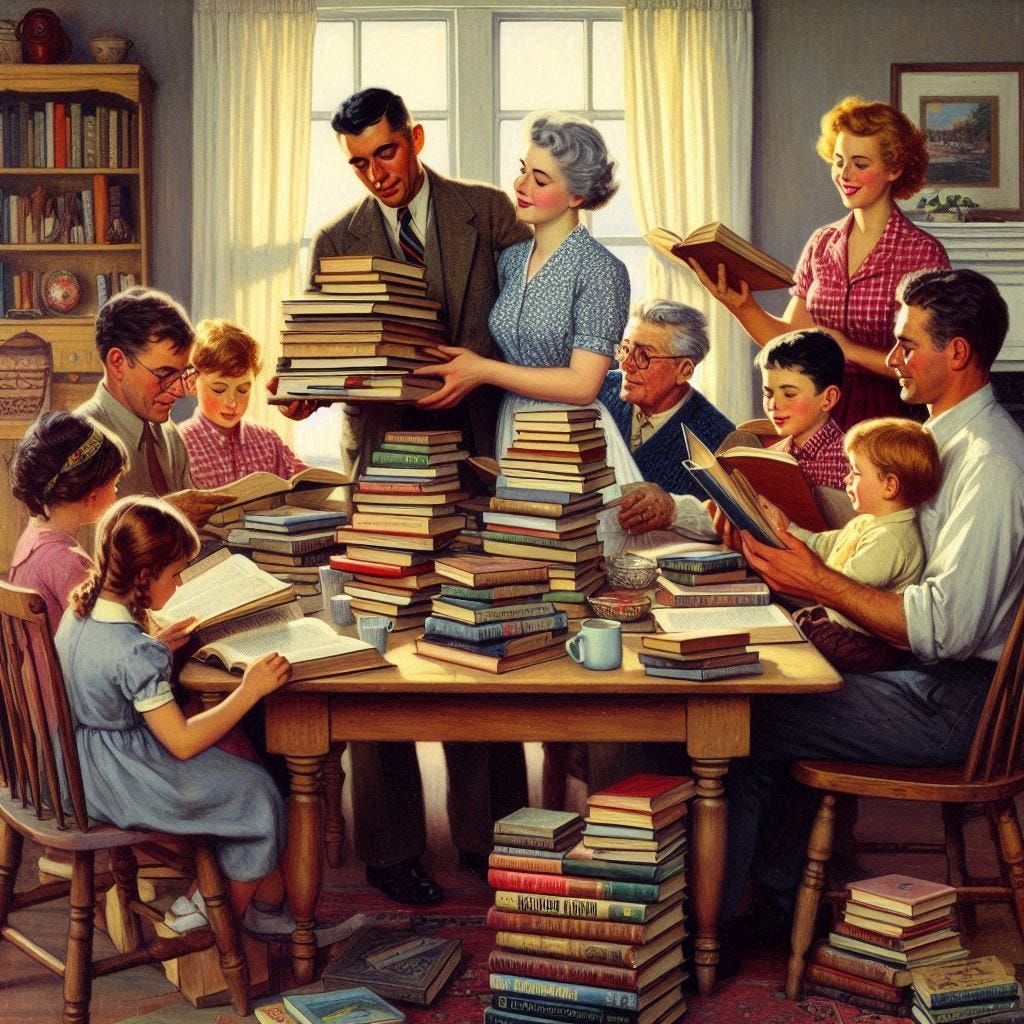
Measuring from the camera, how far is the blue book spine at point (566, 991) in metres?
2.23

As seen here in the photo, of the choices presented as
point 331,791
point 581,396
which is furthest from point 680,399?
point 331,791

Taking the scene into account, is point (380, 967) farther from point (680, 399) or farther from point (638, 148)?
point (638, 148)

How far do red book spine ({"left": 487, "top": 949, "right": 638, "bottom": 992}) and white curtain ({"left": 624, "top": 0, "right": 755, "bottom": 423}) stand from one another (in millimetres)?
4142

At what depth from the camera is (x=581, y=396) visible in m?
3.03

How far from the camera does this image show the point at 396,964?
8.27 feet

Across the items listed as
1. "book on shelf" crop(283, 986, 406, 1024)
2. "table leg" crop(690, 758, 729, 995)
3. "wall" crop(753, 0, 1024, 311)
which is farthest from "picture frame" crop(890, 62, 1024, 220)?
"book on shelf" crop(283, 986, 406, 1024)

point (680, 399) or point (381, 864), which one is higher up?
point (680, 399)

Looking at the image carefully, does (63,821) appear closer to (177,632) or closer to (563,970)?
(177,632)

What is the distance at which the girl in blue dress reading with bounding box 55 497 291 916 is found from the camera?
2.25 metres

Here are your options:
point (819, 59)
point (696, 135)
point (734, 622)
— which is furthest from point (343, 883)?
point (819, 59)

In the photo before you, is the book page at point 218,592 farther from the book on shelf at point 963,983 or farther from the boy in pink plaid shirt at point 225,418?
the book on shelf at point 963,983

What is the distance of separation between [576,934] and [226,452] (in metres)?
2.04

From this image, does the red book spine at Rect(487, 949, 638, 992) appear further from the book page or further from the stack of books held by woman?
the book page

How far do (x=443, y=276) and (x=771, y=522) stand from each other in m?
1.08
